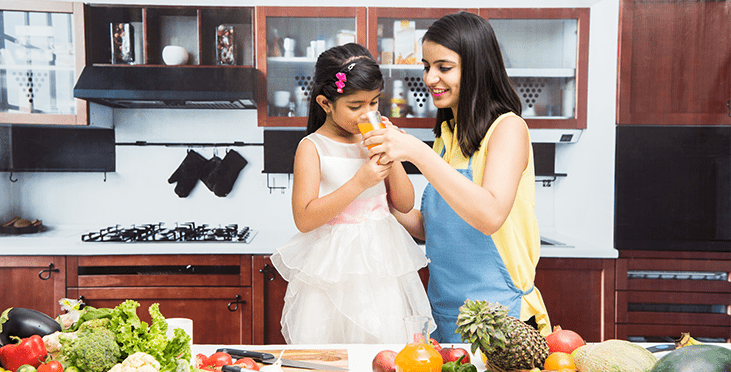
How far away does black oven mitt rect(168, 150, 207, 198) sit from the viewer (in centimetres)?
248

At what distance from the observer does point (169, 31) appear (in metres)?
2.40

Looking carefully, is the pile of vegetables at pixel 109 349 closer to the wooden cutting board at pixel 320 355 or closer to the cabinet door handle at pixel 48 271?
the wooden cutting board at pixel 320 355

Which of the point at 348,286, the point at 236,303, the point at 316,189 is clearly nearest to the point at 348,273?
the point at 348,286

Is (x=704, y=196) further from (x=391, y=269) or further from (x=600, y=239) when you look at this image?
(x=391, y=269)

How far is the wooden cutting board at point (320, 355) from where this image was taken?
0.87 metres

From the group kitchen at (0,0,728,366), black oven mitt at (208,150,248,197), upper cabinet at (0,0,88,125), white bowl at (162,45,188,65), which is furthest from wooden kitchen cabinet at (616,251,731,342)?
upper cabinet at (0,0,88,125)

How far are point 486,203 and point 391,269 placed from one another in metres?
0.39

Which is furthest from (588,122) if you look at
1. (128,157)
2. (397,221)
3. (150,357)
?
(128,157)

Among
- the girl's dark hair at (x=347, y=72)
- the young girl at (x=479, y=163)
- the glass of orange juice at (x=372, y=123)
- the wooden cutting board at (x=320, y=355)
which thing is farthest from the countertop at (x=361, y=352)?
the girl's dark hair at (x=347, y=72)

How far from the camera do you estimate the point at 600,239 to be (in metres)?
2.20

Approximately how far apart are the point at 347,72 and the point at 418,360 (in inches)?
28.6

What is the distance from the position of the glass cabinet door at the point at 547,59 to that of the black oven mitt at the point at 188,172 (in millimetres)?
1663

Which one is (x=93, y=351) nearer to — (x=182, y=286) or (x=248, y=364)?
(x=248, y=364)

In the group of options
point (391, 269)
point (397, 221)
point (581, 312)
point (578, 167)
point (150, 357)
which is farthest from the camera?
point (578, 167)
